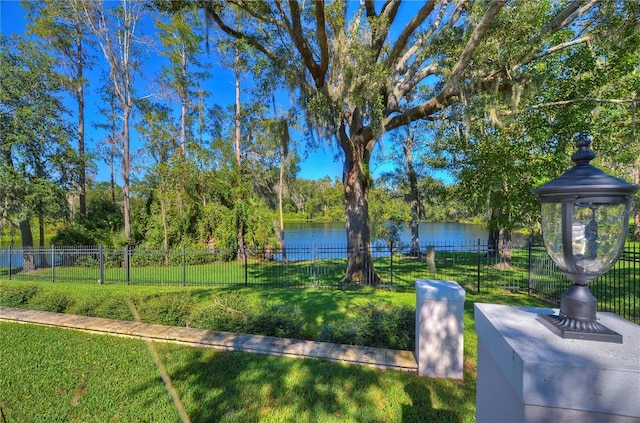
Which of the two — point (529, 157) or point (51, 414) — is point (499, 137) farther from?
point (51, 414)

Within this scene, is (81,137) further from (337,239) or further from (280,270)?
(337,239)

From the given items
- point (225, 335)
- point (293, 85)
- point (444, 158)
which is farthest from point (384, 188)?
point (225, 335)

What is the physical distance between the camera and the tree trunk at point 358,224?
8930 mm

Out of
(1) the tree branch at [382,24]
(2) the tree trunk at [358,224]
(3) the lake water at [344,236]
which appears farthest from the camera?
(3) the lake water at [344,236]

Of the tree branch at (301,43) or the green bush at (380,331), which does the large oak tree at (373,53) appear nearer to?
the tree branch at (301,43)

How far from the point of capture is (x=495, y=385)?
1.33m

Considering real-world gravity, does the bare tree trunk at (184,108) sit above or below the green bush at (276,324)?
above

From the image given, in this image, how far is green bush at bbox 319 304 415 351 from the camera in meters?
3.98

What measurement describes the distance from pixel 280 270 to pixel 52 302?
790 centimetres

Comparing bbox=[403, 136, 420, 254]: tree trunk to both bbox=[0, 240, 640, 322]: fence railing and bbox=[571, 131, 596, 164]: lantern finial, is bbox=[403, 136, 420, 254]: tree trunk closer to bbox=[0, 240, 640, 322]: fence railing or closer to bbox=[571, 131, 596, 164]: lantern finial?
bbox=[0, 240, 640, 322]: fence railing

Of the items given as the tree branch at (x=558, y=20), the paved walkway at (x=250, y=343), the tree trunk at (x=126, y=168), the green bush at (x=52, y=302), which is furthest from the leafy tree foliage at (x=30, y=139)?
the tree branch at (x=558, y=20)

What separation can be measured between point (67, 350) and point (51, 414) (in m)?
1.63

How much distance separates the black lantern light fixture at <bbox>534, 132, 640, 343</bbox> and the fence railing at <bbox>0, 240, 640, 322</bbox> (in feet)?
23.5

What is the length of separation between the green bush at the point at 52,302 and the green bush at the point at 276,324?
15.2 feet
